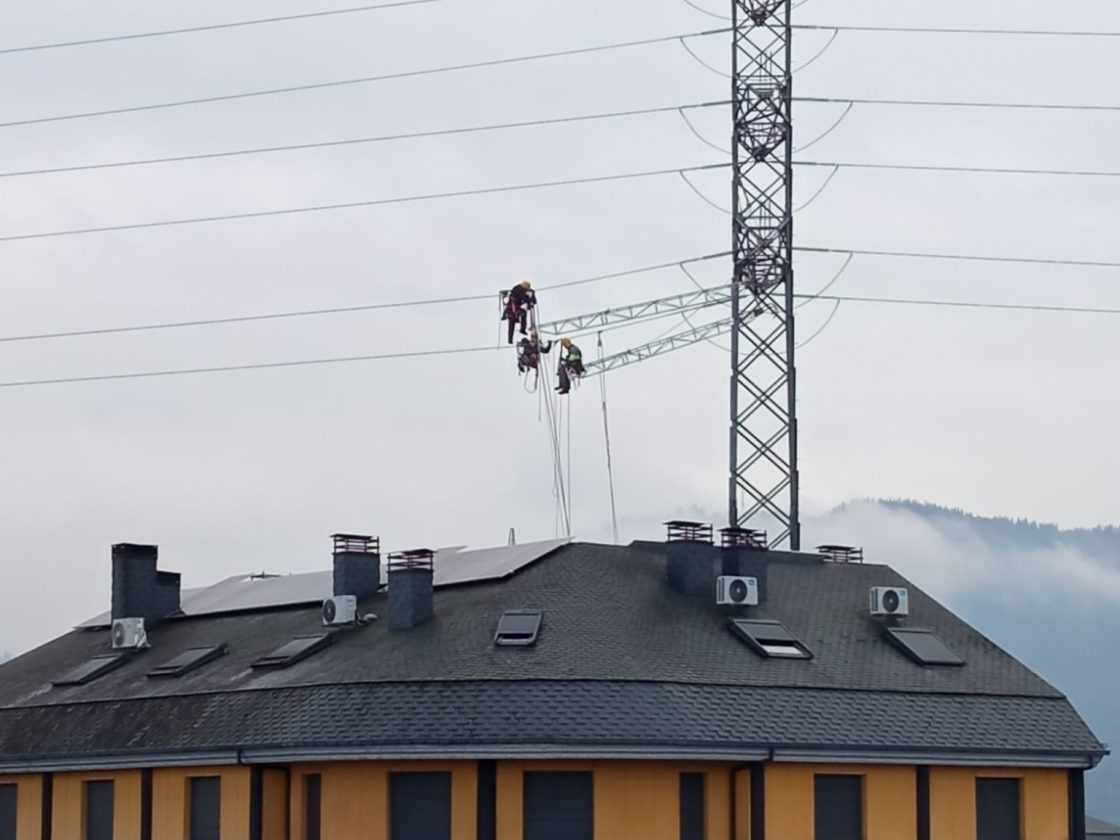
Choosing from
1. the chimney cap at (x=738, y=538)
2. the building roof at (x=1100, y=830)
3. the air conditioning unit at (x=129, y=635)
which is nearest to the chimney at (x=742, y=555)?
the chimney cap at (x=738, y=538)

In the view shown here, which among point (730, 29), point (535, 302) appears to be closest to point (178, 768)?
point (535, 302)

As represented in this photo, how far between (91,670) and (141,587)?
525 cm

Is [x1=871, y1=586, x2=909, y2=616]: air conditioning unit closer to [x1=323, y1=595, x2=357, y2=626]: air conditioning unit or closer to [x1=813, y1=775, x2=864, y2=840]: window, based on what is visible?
[x1=813, y1=775, x2=864, y2=840]: window

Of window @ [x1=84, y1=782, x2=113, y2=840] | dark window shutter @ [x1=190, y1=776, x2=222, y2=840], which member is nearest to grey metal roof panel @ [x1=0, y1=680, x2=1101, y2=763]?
dark window shutter @ [x1=190, y1=776, x2=222, y2=840]

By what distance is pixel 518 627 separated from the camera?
5603 cm

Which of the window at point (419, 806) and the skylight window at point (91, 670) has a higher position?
the skylight window at point (91, 670)

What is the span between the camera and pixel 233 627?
66.6 metres

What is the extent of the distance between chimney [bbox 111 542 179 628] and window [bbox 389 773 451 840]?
2095 cm

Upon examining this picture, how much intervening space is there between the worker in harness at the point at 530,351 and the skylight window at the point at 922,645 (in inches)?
551

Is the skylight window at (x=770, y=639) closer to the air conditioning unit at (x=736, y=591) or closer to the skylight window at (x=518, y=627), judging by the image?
the air conditioning unit at (x=736, y=591)

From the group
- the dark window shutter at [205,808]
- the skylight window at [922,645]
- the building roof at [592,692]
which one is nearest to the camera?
the building roof at [592,692]

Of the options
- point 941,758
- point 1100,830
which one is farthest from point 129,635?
point 1100,830

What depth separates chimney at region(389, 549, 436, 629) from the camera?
5872cm

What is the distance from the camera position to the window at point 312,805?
54.3 metres
